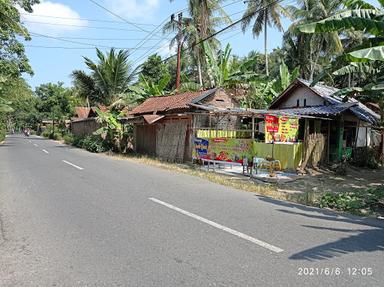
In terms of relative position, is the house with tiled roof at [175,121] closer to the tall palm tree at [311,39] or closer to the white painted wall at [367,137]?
the white painted wall at [367,137]

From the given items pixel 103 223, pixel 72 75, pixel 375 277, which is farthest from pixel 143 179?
pixel 72 75

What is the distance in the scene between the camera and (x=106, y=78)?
27656mm

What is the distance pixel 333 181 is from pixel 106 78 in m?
19.9

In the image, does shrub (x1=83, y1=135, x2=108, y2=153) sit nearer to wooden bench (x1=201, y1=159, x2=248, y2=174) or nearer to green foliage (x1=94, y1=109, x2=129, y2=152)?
green foliage (x1=94, y1=109, x2=129, y2=152)

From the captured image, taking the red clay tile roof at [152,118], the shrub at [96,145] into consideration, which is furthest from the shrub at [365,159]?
the shrub at [96,145]

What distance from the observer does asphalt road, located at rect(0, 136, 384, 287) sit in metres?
4.06

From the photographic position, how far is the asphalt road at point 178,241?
160 inches

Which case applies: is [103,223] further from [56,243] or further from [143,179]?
[143,179]

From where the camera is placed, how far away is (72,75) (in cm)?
2981

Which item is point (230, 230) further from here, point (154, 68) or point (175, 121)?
point (154, 68)

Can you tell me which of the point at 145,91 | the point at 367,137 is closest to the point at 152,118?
the point at 145,91

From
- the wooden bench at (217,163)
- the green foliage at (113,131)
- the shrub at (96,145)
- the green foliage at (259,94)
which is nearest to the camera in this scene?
the wooden bench at (217,163)

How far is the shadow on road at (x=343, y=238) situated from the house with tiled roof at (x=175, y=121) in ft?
32.8

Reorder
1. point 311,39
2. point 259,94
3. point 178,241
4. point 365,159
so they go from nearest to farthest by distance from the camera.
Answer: point 178,241
point 365,159
point 259,94
point 311,39
